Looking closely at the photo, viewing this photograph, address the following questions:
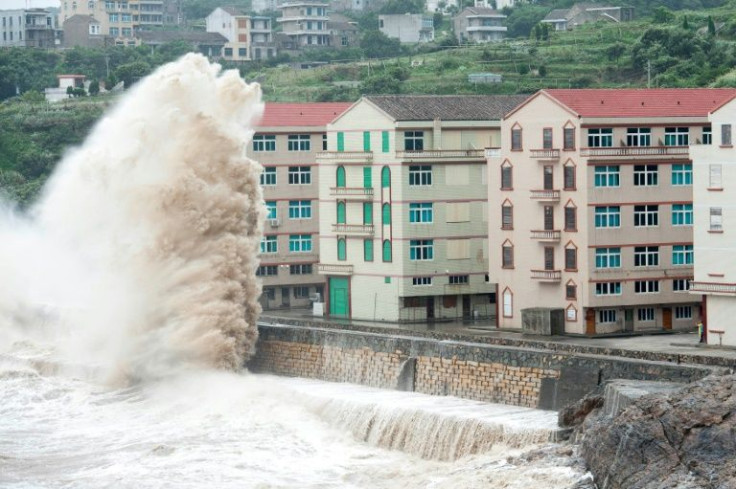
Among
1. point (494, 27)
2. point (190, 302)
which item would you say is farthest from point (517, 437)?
point (494, 27)

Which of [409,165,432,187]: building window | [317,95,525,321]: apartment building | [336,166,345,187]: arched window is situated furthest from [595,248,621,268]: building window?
[336,166,345,187]: arched window

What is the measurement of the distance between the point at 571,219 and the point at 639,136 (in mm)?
3148

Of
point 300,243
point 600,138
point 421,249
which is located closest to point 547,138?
point 600,138

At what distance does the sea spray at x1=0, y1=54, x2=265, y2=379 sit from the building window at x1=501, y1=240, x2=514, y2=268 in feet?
25.0

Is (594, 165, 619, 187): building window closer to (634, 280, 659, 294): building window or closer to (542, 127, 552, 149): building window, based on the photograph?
(542, 127, 552, 149): building window

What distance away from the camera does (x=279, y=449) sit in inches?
1738

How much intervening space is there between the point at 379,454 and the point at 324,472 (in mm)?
1823

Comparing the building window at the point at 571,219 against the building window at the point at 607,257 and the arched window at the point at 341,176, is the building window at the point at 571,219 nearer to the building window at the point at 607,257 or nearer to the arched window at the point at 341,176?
the building window at the point at 607,257

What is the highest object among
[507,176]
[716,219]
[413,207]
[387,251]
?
[507,176]

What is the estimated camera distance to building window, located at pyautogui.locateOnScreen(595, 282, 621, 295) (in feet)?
172

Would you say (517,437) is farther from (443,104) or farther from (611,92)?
(443,104)

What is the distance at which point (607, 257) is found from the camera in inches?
2074

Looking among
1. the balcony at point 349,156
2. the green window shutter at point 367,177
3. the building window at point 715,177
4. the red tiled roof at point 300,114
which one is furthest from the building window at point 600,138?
the red tiled roof at point 300,114

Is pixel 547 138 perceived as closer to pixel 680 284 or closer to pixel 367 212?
pixel 680 284
